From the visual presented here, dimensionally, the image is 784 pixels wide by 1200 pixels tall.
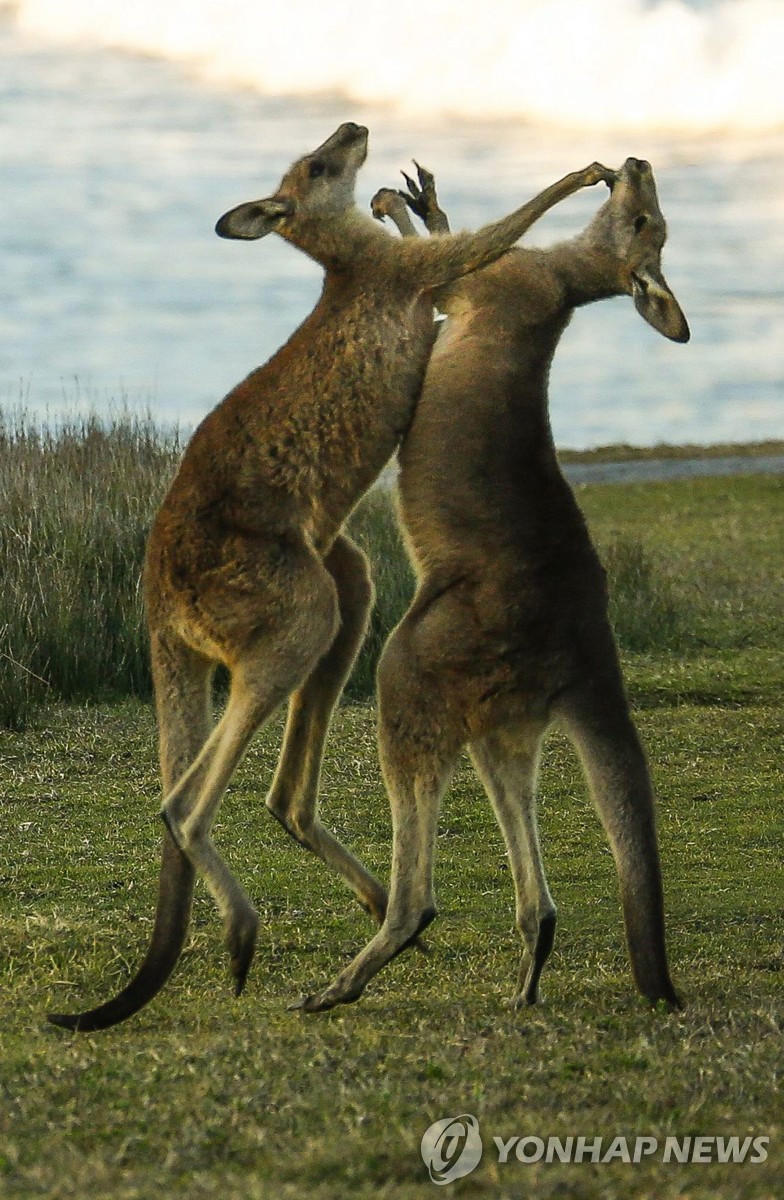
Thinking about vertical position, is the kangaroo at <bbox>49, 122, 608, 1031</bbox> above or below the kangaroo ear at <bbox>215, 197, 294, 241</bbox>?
below

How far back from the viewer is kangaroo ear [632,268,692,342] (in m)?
5.41

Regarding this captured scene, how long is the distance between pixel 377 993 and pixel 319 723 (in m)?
0.93

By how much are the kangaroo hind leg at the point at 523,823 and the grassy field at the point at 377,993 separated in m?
0.20

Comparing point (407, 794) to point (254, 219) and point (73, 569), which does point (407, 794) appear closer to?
point (254, 219)

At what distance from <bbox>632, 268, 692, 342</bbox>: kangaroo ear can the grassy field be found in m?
2.15

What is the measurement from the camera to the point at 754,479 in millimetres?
26969

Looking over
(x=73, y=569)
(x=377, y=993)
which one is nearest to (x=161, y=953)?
(x=377, y=993)

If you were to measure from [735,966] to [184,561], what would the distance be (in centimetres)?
252
